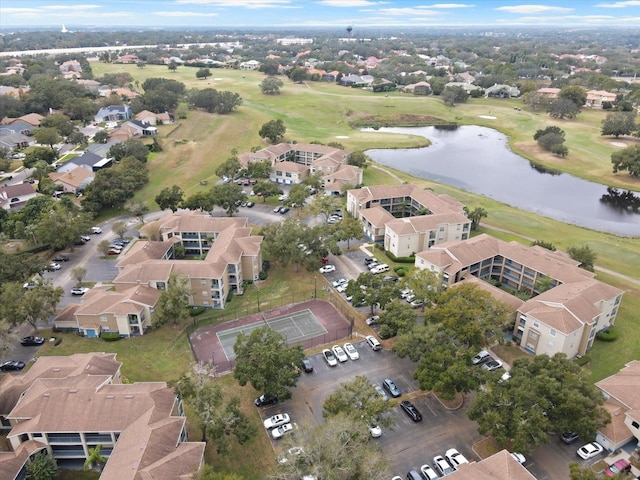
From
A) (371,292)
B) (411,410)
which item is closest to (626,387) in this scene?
(411,410)

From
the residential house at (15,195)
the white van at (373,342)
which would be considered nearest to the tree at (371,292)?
the white van at (373,342)

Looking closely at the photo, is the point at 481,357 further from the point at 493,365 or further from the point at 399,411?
the point at 399,411

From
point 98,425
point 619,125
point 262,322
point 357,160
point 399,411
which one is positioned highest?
point 619,125

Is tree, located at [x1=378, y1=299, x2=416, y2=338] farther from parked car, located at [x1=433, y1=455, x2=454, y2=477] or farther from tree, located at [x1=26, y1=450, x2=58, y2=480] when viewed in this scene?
tree, located at [x1=26, y1=450, x2=58, y2=480]

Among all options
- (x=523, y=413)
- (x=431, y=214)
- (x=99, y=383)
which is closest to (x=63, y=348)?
(x=99, y=383)

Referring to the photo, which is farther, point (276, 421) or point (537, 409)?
point (276, 421)

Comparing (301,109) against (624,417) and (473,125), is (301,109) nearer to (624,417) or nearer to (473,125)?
(473,125)
